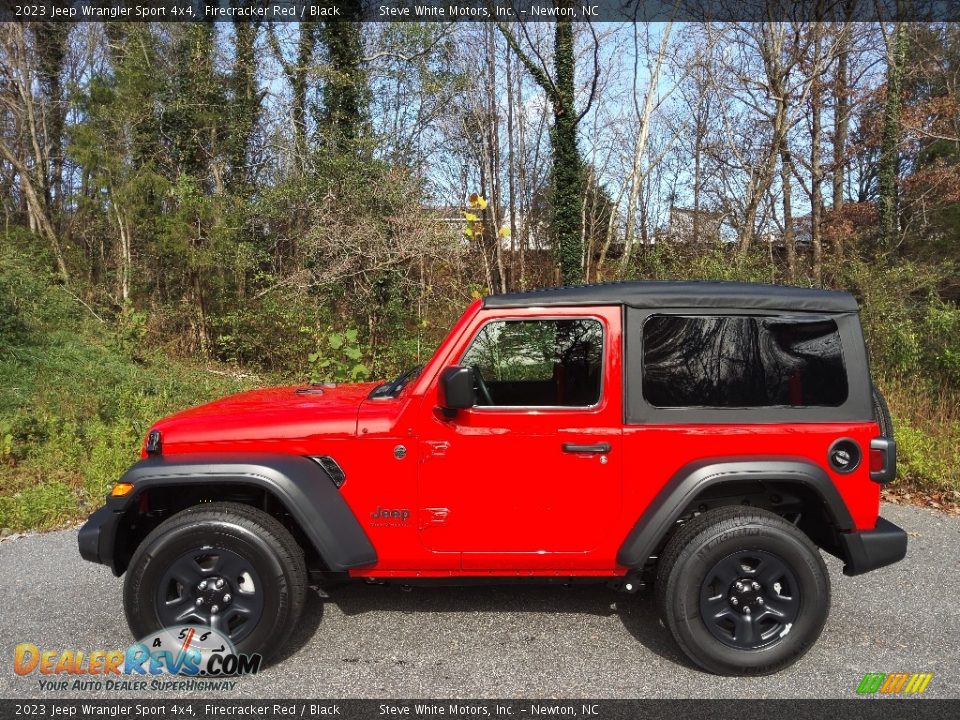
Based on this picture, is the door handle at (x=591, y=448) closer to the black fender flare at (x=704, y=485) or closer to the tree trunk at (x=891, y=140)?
the black fender flare at (x=704, y=485)

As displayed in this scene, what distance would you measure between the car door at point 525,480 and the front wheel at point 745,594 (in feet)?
1.28

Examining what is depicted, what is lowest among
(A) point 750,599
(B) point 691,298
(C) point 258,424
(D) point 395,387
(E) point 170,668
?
(E) point 170,668

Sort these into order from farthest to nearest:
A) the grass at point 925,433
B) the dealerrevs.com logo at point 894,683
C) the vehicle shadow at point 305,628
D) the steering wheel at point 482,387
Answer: the grass at point 925,433
the steering wheel at point 482,387
the vehicle shadow at point 305,628
the dealerrevs.com logo at point 894,683

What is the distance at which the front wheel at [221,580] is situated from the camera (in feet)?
9.77

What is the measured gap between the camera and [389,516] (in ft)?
10.2

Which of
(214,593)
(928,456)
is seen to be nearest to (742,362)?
(214,593)

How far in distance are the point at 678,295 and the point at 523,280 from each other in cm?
1269

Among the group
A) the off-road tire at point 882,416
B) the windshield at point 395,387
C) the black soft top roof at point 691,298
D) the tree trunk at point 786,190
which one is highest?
the tree trunk at point 786,190

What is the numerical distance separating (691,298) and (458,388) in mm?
1208

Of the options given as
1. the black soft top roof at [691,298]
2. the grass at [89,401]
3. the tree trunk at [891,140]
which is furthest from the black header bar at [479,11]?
the black soft top roof at [691,298]

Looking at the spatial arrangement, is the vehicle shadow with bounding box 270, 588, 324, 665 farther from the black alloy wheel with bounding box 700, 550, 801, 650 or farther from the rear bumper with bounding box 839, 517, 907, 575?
the rear bumper with bounding box 839, 517, 907, 575

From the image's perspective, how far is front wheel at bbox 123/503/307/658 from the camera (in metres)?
2.98

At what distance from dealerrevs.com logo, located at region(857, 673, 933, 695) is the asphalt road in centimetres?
4

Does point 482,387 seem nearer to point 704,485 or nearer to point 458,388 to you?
point 458,388
